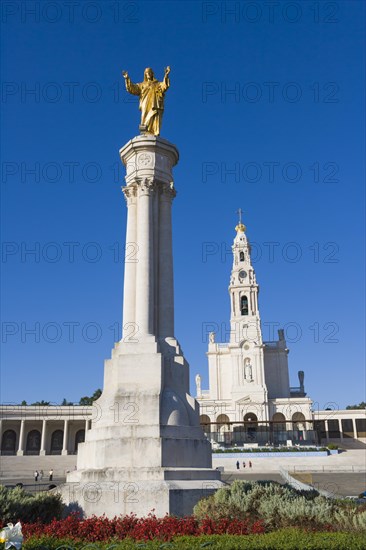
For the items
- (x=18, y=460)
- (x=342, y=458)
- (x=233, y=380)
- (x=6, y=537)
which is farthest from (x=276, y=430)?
(x=6, y=537)

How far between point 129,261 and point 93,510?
9077 mm

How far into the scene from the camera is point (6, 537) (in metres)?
6.93

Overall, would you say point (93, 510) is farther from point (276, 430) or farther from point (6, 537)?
point (276, 430)

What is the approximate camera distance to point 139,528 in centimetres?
1043

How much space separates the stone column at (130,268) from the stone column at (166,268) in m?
1.05

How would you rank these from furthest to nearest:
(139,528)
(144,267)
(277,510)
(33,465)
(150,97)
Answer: (33,465)
(150,97)
(144,267)
(277,510)
(139,528)

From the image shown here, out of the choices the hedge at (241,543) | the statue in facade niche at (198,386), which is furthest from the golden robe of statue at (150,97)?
the statue in facade niche at (198,386)

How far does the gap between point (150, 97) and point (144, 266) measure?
25.5 feet

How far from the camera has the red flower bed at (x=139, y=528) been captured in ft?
33.2

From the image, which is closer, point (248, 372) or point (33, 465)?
point (33, 465)

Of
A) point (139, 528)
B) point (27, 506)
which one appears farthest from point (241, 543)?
point (27, 506)

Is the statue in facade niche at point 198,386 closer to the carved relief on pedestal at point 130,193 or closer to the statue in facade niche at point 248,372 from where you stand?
the statue in facade niche at point 248,372

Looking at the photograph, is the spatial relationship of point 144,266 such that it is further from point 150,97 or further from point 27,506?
point 27,506

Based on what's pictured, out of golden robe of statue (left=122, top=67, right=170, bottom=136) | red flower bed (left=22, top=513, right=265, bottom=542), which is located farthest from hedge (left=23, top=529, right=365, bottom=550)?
golden robe of statue (left=122, top=67, right=170, bottom=136)
